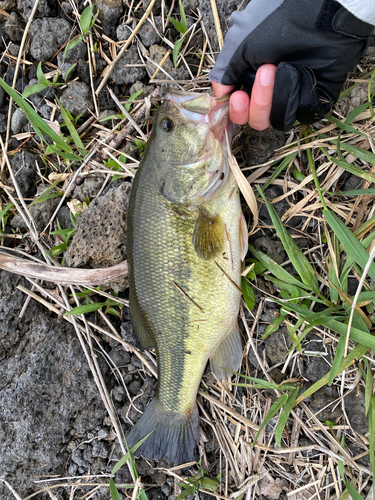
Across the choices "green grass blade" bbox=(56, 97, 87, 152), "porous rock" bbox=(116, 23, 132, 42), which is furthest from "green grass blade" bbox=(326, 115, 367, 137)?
"green grass blade" bbox=(56, 97, 87, 152)

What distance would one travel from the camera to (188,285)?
252 centimetres

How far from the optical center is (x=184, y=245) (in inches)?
97.7

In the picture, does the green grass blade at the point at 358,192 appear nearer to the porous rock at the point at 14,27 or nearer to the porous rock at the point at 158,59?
the porous rock at the point at 158,59

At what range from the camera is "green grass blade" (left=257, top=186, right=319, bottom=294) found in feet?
8.37

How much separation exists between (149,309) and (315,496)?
73.9 inches

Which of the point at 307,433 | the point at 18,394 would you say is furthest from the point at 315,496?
the point at 18,394

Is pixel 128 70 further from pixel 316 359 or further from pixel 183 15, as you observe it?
pixel 316 359

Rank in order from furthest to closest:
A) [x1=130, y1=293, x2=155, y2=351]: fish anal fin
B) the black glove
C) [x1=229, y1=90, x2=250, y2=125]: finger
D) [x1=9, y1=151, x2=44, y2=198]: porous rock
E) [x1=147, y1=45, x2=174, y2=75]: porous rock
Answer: [x1=9, y1=151, x2=44, y2=198]: porous rock < [x1=147, y1=45, x2=174, y2=75]: porous rock < [x1=130, y1=293, x2=155, y2=351]: fish anal fin < [x1=229, y1=90, x2=250, y2=125]: finger < the black glove

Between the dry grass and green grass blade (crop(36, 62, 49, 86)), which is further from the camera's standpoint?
green grass blade (crop(36, 62, 49, 86))

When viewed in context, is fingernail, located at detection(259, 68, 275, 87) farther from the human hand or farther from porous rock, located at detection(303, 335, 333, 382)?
porous rock, located at detection(303, 335, 333, 382)

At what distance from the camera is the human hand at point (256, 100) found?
83.5 inches

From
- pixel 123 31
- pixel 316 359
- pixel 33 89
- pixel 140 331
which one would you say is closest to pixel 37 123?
pixel 33 89

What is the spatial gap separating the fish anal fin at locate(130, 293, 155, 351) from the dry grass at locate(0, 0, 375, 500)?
12.4 inches

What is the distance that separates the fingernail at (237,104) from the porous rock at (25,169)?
2.02 metres
